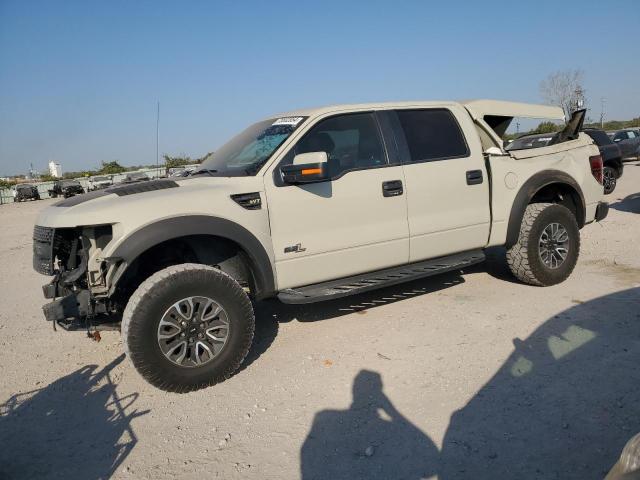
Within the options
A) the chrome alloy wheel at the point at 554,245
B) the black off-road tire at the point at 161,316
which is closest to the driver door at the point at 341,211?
the black off-road tire at the point at 161,316

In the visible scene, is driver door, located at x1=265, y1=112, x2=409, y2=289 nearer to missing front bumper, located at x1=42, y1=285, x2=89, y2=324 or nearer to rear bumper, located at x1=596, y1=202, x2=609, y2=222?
missing front bumper, located at x1=42, y1=285, x2=89, y2=324

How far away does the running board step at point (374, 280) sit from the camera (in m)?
3.88

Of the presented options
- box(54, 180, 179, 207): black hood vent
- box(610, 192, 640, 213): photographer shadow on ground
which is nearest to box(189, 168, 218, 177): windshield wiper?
box(54, 180, 179, 207): black hood vent

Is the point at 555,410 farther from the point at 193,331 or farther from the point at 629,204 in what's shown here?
the point at 629,204

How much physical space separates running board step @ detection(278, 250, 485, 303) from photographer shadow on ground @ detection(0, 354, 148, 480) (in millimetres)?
1422

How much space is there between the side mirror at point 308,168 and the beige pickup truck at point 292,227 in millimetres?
11

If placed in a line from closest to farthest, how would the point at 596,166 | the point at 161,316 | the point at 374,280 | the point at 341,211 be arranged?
the point at 161,316 < the point at 341,211 < the point at 374,280 < the point at 596,166

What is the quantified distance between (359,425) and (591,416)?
4.36 ft

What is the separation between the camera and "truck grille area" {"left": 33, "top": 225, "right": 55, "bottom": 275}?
3619mm

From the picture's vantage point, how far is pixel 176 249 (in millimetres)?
3980

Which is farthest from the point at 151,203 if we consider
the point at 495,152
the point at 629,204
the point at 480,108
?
the point at 629,204

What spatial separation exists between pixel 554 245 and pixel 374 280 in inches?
90.1

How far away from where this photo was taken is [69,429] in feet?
10.3

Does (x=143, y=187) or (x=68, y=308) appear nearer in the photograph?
(x=68, y=308)
